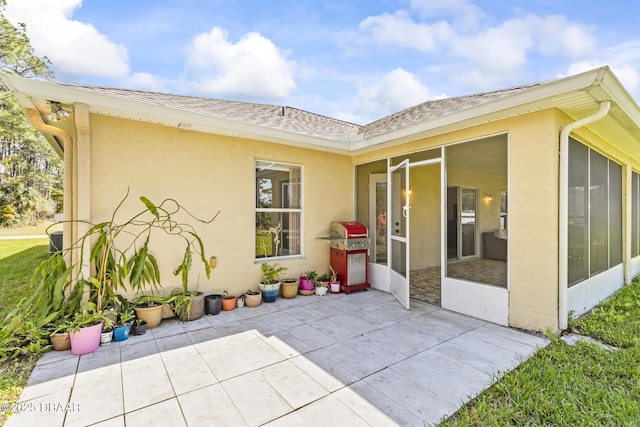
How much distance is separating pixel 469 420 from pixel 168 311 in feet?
12.4

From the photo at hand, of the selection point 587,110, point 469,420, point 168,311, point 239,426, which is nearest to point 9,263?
point 168,311

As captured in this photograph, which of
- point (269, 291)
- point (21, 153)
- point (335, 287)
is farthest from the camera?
point (21, 153)

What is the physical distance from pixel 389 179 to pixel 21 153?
24.7m

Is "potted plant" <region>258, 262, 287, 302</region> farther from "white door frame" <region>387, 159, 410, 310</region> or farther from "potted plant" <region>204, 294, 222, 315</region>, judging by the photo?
"white door frame" <region>387, 159, 410, 310</region>

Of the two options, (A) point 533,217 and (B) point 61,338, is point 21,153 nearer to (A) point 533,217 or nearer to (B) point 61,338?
(B) point 61,338

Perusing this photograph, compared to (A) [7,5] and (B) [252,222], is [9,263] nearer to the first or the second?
(B) [252,222]

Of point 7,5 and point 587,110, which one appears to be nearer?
point 587,110

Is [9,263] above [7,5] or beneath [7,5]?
beneath

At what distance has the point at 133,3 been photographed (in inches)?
201

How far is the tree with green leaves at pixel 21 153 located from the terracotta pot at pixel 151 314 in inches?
653

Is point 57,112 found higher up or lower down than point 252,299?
higher up

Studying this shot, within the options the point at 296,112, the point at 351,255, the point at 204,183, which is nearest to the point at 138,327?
the point at 204,183

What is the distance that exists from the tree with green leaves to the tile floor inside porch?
17.4 metres

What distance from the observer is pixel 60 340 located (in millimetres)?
3117
